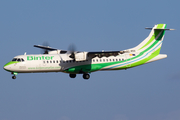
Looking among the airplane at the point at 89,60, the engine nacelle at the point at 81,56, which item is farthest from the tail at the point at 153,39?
the engine nacelle at the point at 81,56

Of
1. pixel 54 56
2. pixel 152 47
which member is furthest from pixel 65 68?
pixel 152 47

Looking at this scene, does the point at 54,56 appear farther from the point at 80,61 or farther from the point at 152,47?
the point at 152,47

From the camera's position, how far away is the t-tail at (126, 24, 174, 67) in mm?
37812

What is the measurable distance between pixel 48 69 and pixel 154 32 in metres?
12.4

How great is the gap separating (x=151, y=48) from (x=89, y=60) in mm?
7182

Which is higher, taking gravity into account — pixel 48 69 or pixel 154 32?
pixel 154 32

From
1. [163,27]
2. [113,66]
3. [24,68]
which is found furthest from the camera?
[163,27]

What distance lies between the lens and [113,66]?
3700 cm

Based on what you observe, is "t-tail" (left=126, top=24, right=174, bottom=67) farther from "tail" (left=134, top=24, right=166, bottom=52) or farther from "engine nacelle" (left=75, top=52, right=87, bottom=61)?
"engine nacelle" (left=75, top=52, right=87, bottom=61)

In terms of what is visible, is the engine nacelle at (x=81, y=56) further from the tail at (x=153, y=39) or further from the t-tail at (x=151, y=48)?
the tail at (x=153, y=39)

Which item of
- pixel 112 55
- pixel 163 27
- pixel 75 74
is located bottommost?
pixel 75 74

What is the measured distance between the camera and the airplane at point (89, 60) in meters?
34.6

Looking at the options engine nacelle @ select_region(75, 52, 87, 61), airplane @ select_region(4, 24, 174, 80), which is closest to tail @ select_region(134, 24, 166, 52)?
airplane @ select_region(4, 24, 174, 80)

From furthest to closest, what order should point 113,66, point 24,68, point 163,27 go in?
point 163,27, point 113,66, point 24,68
